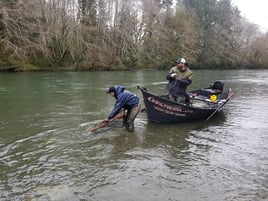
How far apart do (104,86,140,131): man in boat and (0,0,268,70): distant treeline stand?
23152 mm

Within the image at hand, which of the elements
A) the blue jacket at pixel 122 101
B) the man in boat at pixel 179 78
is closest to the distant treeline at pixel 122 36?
the man in boat at pixel 179 78

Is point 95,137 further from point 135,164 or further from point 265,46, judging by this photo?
point 265,46

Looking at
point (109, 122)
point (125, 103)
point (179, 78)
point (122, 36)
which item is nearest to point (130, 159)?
point (109, 122)

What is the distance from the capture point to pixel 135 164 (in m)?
6.75

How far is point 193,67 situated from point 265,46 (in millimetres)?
14807

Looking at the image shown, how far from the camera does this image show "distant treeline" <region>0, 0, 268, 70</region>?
3105 centimetres

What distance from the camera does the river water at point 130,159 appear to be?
5.46 meters

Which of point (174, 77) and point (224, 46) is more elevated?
point (224, 46)

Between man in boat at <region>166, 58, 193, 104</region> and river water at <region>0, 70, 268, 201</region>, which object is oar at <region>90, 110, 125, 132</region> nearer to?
river water at <region>0, 70, 268, 201</region>

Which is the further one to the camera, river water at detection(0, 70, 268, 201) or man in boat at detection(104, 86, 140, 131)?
man in boat at detection(104, 86, 140, 131)

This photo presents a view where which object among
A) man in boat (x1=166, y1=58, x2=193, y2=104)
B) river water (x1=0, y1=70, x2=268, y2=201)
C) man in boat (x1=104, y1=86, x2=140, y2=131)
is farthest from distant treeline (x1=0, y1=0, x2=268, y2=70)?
man in boat (x1=104, y1=86, x2=140, y2=131)

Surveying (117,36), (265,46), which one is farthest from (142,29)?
(265,46)

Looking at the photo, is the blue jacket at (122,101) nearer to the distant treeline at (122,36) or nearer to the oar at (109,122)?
the oar at (109,122)

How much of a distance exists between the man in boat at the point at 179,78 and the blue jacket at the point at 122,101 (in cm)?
220
